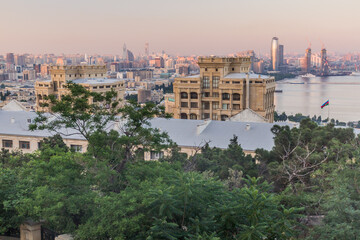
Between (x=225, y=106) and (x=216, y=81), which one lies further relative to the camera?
(x=216, y=81)

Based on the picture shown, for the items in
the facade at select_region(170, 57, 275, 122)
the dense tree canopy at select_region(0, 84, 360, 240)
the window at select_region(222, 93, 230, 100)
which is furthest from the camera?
the window at select_region(222, 93, 230, 100)

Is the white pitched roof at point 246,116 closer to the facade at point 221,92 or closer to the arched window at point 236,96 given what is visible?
the facade at point 221,92

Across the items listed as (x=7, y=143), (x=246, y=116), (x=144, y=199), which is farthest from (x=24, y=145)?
(x=144, y=199)

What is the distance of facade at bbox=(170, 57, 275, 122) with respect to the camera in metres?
44.4

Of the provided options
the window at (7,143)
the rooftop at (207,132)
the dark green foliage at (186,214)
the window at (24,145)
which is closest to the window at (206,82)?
the rooftop at (207,132)

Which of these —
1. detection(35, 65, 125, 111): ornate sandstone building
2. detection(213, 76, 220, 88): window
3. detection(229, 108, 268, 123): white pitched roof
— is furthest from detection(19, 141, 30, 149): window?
detection(35, 65, 125, 111): ornate sandstone building

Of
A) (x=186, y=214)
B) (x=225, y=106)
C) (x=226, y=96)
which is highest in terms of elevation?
(x=186, y=214)

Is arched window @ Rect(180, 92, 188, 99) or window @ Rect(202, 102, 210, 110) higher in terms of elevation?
arched window @ Rect(180, 92, 188, 99)

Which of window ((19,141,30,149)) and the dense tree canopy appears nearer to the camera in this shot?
the dense tree canopy

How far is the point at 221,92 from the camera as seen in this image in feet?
149

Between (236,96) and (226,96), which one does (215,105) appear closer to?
(226,96)

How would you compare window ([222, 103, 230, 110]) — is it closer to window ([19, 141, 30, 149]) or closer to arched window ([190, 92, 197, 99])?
arched window ([190, 92, 197, 99])

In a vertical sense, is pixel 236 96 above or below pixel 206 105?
above

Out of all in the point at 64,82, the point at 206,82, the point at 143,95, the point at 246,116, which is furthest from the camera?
the point at 143,95
